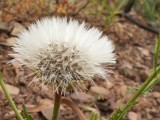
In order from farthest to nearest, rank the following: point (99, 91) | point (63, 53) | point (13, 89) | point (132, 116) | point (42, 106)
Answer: point (99, 91)
point (132, 116)
point (13, 89)
point (42, 106)
point (63, 53)

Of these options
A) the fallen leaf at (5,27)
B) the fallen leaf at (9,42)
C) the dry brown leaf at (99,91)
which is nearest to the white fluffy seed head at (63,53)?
the dry brown leaf at (99,91)

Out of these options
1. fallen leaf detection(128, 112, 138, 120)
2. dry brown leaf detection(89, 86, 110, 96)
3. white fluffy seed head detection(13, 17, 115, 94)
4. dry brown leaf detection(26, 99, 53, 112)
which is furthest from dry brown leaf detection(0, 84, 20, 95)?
white fluffy seed head detection(13, 17, 115, 94)

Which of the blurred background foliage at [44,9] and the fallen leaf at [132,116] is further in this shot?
the blurred background foliage at [44,9]

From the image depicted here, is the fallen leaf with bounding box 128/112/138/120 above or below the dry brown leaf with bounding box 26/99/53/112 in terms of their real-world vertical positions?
below

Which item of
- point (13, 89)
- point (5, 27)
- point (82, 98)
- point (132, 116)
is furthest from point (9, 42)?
point (132, 116)

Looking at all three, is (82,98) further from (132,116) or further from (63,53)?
(63,53)

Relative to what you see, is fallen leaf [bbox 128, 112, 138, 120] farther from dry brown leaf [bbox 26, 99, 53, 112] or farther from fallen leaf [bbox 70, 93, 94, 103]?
dry brown leaf [bbox 26, 99, 53, 112]

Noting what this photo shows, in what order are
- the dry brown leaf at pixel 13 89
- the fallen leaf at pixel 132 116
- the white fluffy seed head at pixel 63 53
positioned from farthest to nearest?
the fallen leaf at pixel 132 116 → the dry brown leaf at pixel 13 89 → the white fluffy seed head at pixel 63 53

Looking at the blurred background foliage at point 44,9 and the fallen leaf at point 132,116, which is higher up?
the blurred background foliage at point 44,9

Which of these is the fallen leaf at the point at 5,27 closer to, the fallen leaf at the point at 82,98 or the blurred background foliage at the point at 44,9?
the blurred background foliage at the point at 44,9
